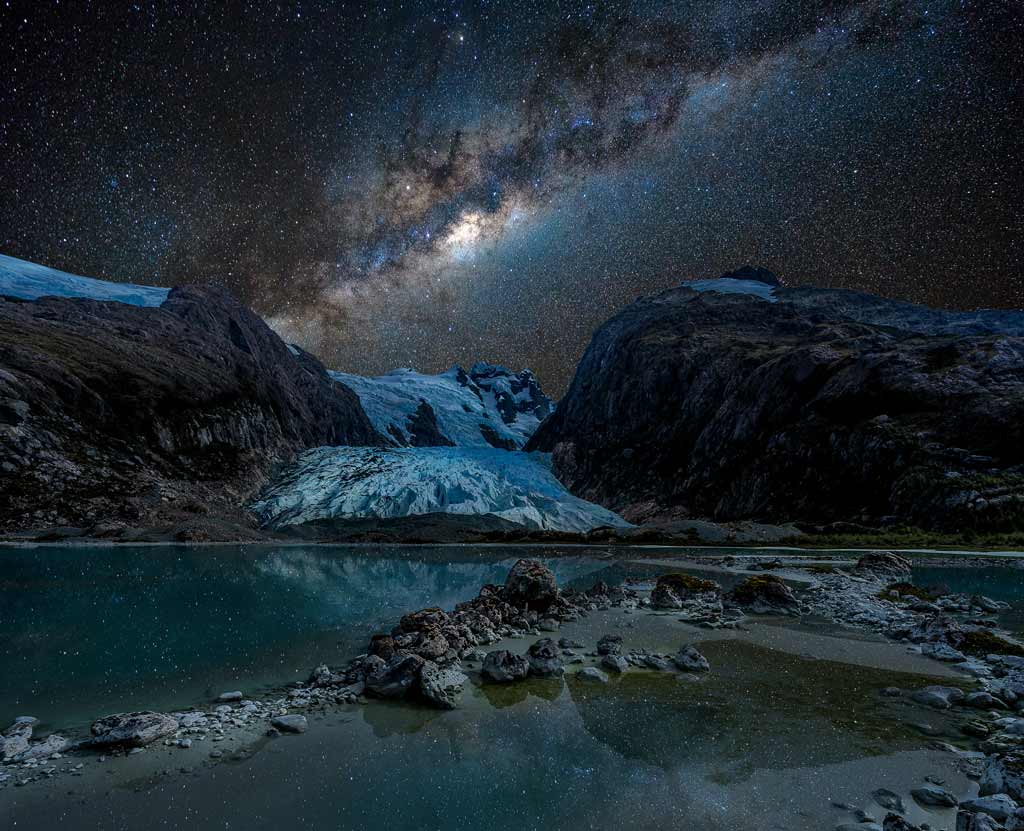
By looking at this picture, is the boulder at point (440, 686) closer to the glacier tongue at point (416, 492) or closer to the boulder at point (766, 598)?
the boulder at point (766, 598)

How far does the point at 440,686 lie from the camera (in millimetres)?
10922

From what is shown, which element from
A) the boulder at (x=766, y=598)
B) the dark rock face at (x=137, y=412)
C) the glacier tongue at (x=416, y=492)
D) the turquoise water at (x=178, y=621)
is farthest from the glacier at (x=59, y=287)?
the boulder at (x=766, y=598)

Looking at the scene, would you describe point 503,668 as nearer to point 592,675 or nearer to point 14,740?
point 592,675

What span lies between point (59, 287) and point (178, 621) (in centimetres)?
19036

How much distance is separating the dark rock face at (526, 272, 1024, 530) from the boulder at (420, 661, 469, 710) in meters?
75.7

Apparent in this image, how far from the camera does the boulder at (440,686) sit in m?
10.6

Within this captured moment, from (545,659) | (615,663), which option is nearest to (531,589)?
(545,659)

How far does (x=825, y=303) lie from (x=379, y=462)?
507ft

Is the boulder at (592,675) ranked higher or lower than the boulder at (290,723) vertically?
lower

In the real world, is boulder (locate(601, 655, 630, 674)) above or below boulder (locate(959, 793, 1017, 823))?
below

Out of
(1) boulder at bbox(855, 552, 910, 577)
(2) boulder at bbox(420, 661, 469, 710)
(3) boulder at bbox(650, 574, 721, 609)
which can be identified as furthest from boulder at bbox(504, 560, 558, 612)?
(1) boulder at bbox(855, 552, 910, 577)

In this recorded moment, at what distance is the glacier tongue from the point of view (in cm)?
11019

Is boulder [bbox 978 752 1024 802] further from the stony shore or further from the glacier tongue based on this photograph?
the glacier tongue

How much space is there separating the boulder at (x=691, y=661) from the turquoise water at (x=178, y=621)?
383 inches
